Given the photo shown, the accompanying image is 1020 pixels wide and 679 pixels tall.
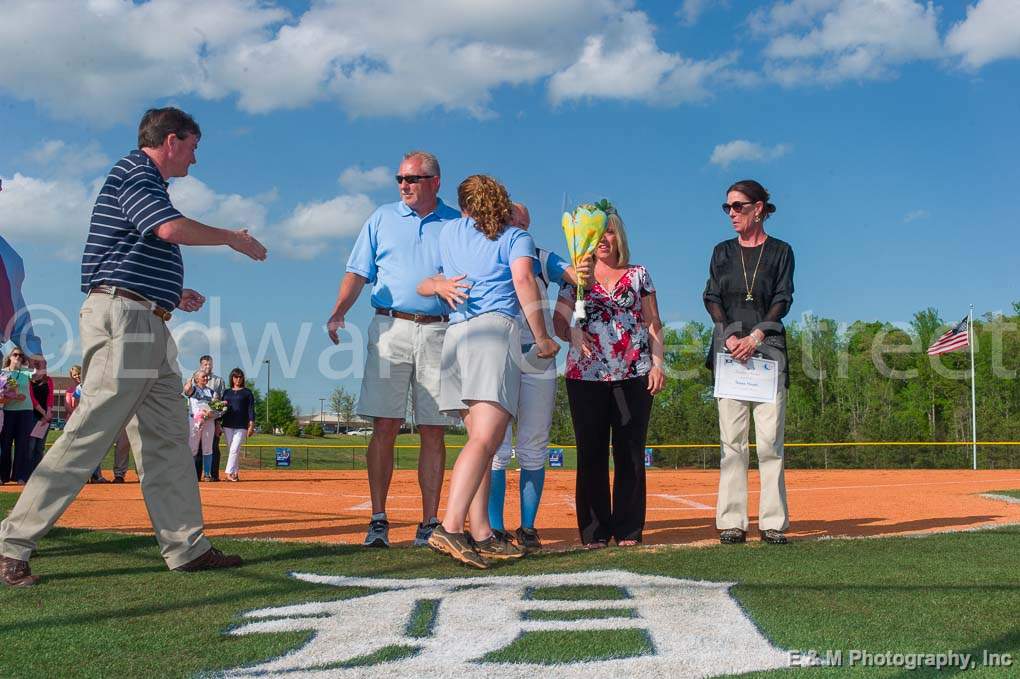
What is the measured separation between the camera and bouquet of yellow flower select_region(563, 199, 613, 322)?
5.64 metres

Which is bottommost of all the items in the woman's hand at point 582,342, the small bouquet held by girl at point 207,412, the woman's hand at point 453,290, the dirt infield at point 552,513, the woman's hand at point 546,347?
the dirt infield at point 552,513

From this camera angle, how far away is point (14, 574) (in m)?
4.24

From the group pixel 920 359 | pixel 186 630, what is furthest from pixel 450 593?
pixel 920 359

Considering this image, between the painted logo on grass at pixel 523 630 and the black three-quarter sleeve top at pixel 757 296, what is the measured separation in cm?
227

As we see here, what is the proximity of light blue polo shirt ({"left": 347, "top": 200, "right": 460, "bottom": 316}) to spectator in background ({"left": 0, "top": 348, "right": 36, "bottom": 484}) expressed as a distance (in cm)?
853

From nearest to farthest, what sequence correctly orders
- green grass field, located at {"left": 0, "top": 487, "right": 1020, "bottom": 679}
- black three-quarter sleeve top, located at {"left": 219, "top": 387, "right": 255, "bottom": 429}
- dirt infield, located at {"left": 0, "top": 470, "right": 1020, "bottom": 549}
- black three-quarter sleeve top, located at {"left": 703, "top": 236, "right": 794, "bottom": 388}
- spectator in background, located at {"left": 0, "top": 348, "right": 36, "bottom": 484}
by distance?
green grass field, located at {"left": 0, "top": 487, "right": 1020, "bottom": 679}, black three-quarter sleeve top, located at {"left": 703, "top": 236, "right": 794, "bottom": 388}, dirt infield, located at {"left": 0, "top": 470, "right": 1020, "bottom": 549}, spectator in background, located at {"left": 0, "top": 348, "right": 36, "bottom": 484}, black three-quarter sleeve top, located at {"left": 219, "top": 387, "right": 255, "bottom": 429}

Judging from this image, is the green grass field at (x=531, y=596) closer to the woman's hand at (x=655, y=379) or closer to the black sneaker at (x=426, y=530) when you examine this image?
the black sneaker at (x=426, y=530)

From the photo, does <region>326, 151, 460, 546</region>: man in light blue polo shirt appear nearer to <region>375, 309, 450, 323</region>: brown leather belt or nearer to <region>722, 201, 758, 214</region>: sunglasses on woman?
<region>375, 309, 450, 323</region>: brown leather belt

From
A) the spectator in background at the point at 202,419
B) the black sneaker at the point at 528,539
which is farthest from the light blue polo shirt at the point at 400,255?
the spectator in background at the point at 202,419

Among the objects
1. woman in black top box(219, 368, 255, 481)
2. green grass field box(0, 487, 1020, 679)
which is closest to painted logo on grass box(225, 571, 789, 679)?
green grass field box(0, 487, 1020, 679)

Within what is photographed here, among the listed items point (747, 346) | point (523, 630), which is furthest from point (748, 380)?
point (523, 630)

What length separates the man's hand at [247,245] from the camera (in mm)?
4695

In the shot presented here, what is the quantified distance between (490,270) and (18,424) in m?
10.2

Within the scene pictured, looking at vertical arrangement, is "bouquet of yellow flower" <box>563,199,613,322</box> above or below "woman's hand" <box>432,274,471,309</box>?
above
